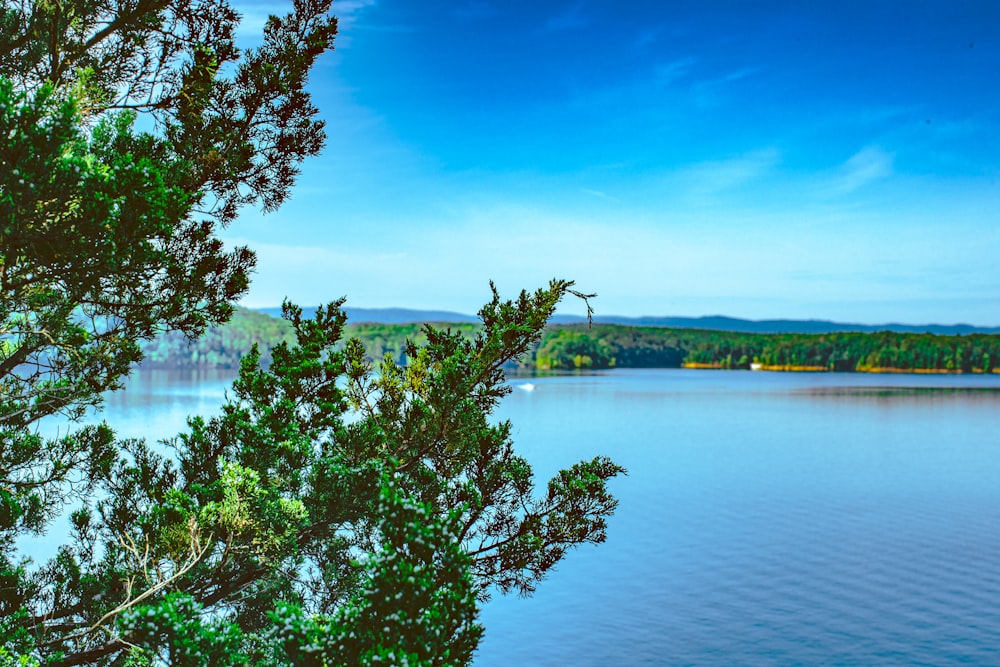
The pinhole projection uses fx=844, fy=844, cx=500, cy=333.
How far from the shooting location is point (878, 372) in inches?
5413

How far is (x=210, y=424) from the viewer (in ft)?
26.3

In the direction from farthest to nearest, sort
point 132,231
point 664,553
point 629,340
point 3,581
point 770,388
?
point 629,340
point 770,388
point 664,553
point 3,581
point 132,231

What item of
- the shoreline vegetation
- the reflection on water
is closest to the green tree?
the reflection on water

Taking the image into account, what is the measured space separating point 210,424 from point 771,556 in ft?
58.0

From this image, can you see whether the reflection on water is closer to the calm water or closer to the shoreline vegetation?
the calm water

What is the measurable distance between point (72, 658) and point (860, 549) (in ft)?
68.4

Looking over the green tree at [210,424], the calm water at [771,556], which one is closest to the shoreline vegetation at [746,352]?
the calm water at [771,556]

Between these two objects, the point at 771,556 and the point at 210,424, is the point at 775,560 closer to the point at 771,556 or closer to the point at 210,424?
the point at 771,556

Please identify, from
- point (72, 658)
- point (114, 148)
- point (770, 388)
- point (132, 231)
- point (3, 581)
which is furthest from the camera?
point (770, 388)

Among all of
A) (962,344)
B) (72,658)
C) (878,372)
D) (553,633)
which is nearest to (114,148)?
(72,658)

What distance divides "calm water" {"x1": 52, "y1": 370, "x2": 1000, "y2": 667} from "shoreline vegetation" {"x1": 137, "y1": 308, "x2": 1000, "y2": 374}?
273 ft

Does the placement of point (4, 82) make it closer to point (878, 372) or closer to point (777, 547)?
point (777, 547)

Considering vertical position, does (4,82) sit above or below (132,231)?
above

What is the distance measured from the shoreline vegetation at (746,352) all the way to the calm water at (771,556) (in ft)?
273
